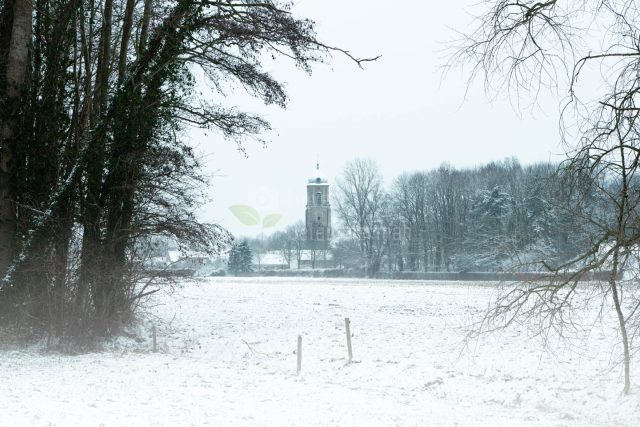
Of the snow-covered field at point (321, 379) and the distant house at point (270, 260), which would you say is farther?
the distant house at point (270, 260)

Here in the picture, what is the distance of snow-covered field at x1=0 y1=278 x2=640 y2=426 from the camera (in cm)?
985

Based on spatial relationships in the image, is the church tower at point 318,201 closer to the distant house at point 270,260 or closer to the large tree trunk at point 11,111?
the distant house at point 270,260

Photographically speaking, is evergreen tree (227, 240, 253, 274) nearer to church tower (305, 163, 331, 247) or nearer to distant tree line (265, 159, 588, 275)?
distant tree line (265, 159, 588, 275)

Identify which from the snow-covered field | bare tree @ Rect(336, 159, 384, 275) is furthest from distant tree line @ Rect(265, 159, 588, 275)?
the snow-covered field

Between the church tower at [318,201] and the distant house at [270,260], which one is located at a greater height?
the church tower at [318,201]

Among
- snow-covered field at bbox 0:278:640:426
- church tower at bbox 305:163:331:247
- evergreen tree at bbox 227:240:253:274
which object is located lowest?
snow-covered field at bbox 0:278:640:426

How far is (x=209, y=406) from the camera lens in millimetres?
10266

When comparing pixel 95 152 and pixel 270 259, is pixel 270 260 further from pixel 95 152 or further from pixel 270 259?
pixel 95 152

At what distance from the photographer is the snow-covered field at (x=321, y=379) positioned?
9.85 meters

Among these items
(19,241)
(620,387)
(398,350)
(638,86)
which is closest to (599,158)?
(638,86)

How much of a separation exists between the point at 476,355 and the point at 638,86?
9.91 meters

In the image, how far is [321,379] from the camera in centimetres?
1406

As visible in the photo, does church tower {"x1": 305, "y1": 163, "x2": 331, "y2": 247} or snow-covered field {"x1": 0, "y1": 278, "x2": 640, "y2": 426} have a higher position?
church tower {"x1": 305, "y1": 163, "x2": 331, "y2": 247}

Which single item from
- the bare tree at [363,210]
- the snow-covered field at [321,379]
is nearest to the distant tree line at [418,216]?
the bare tree at [363,210]
